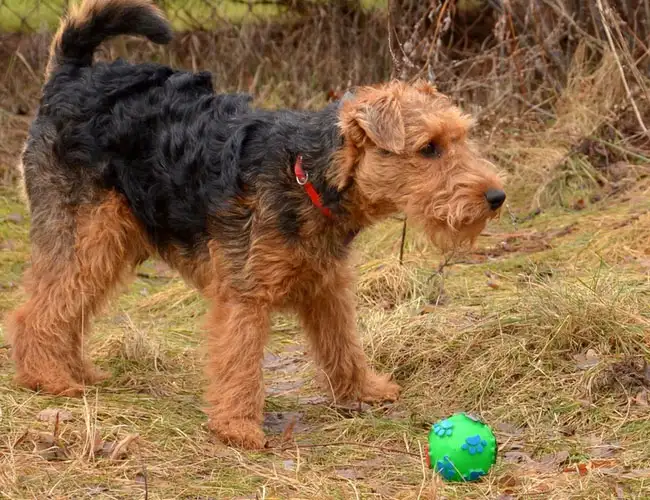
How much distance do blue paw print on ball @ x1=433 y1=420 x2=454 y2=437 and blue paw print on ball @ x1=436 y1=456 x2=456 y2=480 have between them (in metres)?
0.09

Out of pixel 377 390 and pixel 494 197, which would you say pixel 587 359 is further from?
pixel 494 197

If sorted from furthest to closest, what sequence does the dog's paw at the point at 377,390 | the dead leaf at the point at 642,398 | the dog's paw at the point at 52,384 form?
the dog's paw at the point at 377,390 < the dog's paw at the point at 52,384 < the dead leaf at the point at 642,398

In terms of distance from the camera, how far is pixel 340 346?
15.6 ft

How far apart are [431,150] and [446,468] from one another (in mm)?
1218

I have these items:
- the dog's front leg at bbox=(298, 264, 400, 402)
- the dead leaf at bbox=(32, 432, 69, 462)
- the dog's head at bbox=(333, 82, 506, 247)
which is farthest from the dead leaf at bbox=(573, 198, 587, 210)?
the dead leaf at bbox=(32, 432, 69, 462)

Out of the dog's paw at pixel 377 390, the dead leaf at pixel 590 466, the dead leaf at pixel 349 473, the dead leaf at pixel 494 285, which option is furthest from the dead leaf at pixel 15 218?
the dead leaf at pixel 590 466

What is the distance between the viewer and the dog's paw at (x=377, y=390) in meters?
4.84

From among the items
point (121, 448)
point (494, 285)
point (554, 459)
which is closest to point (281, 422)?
point (121, 448)

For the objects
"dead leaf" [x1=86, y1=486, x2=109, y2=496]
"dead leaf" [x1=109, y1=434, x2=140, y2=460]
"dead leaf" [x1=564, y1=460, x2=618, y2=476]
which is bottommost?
"dead leaf" [x1=109, y1=434, x2=140, y2=460]

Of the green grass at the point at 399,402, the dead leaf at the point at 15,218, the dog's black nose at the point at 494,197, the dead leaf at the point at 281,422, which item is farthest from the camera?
the dead leaf at the point at 15,218

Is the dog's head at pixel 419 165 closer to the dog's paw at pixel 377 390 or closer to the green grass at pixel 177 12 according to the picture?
the dog's paw at pixel 377 390

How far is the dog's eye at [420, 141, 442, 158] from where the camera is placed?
3.99 m

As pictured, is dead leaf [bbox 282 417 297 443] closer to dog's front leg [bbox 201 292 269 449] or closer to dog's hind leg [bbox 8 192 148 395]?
dog's front leg [bbox 201 292 269 449]

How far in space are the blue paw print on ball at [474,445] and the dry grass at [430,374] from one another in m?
0.12
